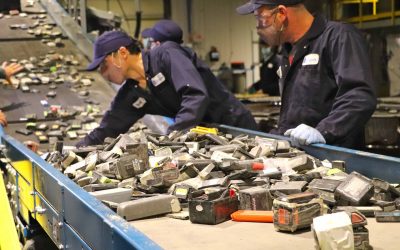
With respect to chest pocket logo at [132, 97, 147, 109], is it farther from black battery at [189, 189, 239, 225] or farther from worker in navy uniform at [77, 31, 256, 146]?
black battery at [189, 189, 239, 225]

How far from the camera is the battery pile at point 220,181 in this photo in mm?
1585

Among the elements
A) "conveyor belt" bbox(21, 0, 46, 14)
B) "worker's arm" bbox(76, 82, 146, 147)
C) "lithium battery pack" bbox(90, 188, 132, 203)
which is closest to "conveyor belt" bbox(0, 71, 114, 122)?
"worker's arm" bbox(76, 82, 146, 147)

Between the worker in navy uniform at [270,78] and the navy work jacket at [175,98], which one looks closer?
the navy work jacket at [175,98]

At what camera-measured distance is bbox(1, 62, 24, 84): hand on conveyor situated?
17.0ft

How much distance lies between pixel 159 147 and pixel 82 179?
555mm

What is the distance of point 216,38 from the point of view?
12070 millimetres

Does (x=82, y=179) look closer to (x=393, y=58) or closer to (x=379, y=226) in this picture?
Answer: (x=379, y=226)

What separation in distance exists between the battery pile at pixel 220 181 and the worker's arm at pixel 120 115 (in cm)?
80

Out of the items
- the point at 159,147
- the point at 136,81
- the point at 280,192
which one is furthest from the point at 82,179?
the point at 136,81

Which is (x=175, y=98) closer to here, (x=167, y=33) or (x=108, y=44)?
(x=108, y=44)

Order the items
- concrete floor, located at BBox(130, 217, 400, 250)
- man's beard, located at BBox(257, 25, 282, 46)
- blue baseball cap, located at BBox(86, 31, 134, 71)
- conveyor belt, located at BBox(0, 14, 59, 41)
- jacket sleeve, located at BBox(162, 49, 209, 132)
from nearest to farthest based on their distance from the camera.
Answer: concrete floor, located at BBox(130, 217, 400, 250)
man's beard, located at BBox(257, 25, 282, 46)
jacket sleeve, located at BBox(162, 49, 209, 132)
blue baseball cap, located at BBox(86, 31, 134, 71)
conveyor belt, located at BBox(0, 14, 59, 41)

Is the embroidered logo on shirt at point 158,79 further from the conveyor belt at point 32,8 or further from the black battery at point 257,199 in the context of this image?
the conveyor belt at point 32,8

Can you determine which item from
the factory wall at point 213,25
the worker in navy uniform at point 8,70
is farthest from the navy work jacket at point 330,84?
the factory wall at point 213,25

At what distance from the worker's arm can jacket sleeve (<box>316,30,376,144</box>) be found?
140 centimetres
